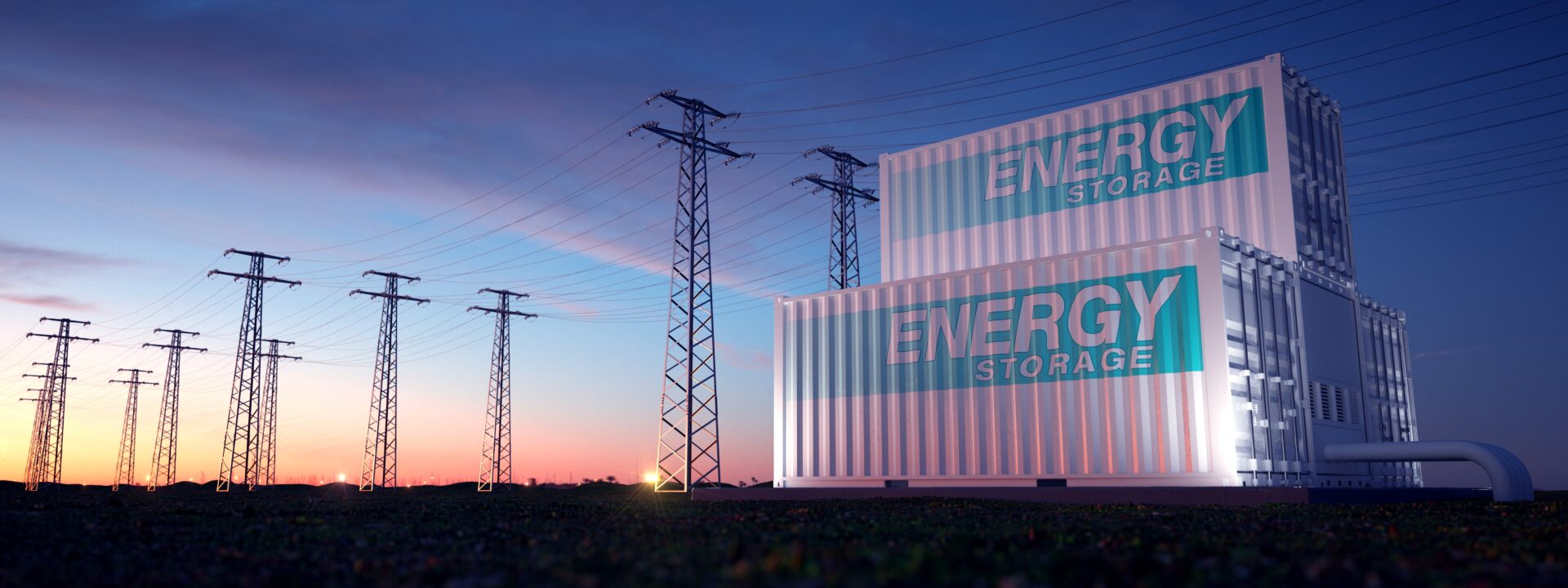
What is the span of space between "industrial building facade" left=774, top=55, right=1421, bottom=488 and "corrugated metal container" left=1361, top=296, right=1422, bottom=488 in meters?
0.09

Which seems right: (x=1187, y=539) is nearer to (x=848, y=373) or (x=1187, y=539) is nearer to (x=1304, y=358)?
(x=1304, y=358)

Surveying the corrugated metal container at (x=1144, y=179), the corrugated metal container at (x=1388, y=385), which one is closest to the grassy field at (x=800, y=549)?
Answer: the corrugated metal container at (x=1388, y=385)

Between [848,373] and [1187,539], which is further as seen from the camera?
[848,373]

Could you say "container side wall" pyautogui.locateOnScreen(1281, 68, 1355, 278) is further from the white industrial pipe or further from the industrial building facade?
the white industrial pipe

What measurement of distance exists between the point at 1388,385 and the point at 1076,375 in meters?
11.2

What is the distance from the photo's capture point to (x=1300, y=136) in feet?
91.7

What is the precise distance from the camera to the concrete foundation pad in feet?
68.2

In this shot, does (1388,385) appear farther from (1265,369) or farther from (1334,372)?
(1265,369)

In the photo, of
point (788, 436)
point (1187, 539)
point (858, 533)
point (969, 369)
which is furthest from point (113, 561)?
point (788, 436)

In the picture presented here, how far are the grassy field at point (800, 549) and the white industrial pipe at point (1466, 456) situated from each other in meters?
5.05

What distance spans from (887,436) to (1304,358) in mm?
10684

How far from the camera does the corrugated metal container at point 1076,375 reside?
2217 centimetres

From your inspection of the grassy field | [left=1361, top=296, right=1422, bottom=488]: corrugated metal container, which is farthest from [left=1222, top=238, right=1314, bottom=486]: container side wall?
the grassy field

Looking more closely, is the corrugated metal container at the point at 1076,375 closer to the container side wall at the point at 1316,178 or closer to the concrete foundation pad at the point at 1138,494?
the concrete foundation pad at the point at 1138,494
